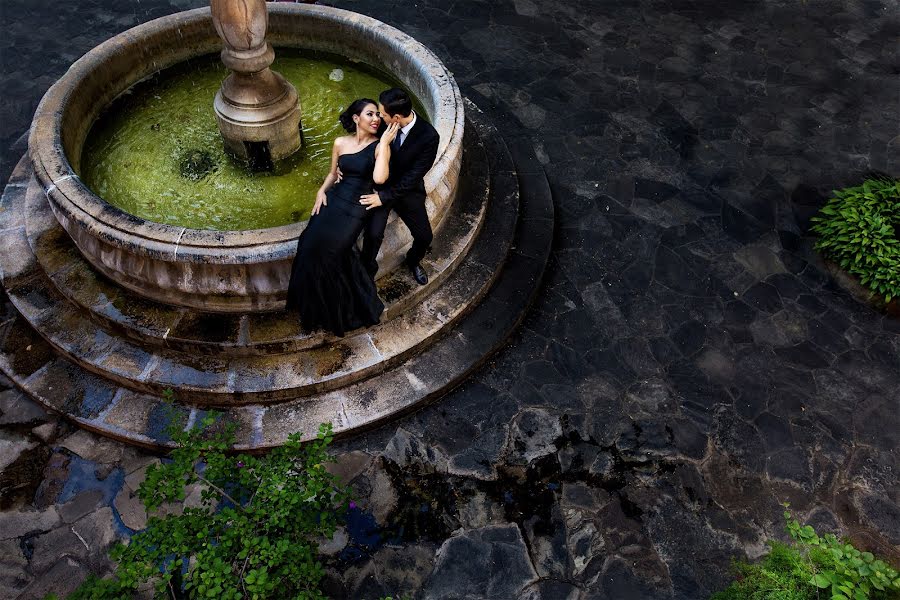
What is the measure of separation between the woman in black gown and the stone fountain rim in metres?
0.26

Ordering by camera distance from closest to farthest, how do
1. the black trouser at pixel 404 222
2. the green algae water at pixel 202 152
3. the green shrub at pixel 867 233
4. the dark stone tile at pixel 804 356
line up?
the black trouser at pixel 404 222 < the dark stone tile at pixel 804 356 < the green algae water at pixel 202 152 < the green shrub at pixel 867 233

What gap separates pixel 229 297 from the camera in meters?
5.32

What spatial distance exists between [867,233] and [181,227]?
625cm

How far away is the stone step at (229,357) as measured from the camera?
5254 mm

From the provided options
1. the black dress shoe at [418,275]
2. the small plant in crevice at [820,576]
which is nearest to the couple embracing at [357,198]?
the black dress shoe at [418,275]

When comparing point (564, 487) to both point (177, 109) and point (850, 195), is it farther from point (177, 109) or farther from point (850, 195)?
point (177, 109)

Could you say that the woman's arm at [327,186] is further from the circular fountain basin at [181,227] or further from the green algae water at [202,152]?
the green algae water at [202,152]

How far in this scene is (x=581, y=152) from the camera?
7531 mm

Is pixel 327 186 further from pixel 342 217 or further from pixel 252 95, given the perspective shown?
pixel 252 95

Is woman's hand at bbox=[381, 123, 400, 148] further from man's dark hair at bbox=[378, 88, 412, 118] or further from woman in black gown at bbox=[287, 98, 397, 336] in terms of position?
man's dark hair at bbox=[378, 88, 412, 118]

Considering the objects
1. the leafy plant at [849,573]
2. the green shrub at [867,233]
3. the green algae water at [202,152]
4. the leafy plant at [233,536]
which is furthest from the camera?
the green shrub at [867,233]

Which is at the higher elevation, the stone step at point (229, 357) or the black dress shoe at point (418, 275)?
the black dress shoe at point (418, 275)

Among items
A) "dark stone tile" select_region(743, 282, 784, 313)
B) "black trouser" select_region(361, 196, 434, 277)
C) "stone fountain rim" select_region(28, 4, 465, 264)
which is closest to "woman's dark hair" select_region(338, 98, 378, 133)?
"black trouser" select_region(361, 196, 434, 277)

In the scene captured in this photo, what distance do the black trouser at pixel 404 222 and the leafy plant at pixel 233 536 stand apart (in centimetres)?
165
